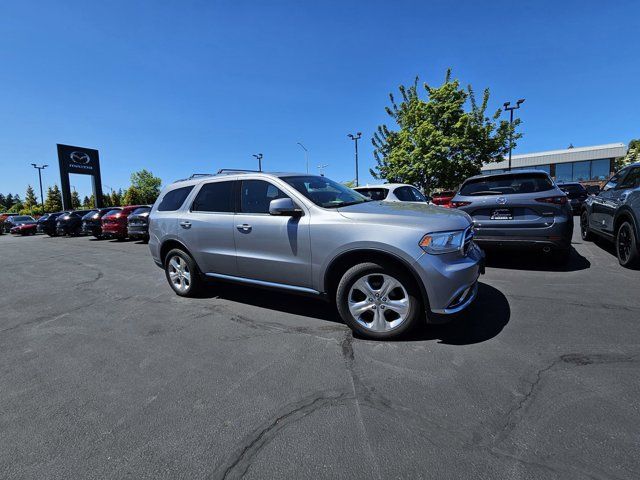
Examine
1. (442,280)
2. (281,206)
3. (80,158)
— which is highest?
(80,158)

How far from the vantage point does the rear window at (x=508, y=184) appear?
18.5 feet

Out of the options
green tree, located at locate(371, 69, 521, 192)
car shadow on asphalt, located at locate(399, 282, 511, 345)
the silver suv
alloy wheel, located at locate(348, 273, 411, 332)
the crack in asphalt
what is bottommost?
the crack in asphalt

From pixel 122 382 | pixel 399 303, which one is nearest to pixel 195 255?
pixel 122 382

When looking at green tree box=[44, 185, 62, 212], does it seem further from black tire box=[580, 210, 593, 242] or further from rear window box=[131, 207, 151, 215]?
black tire box=[580, 210, 593, 242]

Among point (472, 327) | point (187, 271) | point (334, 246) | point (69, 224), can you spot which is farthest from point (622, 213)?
point (69, 224)

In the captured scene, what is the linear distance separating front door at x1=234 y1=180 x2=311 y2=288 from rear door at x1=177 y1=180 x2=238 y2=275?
179 millimetres

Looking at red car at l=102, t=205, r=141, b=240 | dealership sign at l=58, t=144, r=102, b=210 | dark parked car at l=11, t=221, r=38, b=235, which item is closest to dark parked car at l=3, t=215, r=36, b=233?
dark parked car at l=11, t=221, r=38, b=235

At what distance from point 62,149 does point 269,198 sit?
130 ft

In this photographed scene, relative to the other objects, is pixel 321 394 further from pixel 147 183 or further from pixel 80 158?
pixel 147 183

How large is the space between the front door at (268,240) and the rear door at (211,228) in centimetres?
18

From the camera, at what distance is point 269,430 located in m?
2.15

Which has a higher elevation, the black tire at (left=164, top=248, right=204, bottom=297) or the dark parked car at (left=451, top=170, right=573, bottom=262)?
the dark parked car at (left=451, top=170, right=573, bottom=262)

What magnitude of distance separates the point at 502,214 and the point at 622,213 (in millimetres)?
2161

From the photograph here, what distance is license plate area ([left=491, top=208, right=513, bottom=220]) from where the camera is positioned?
18.3 feet
